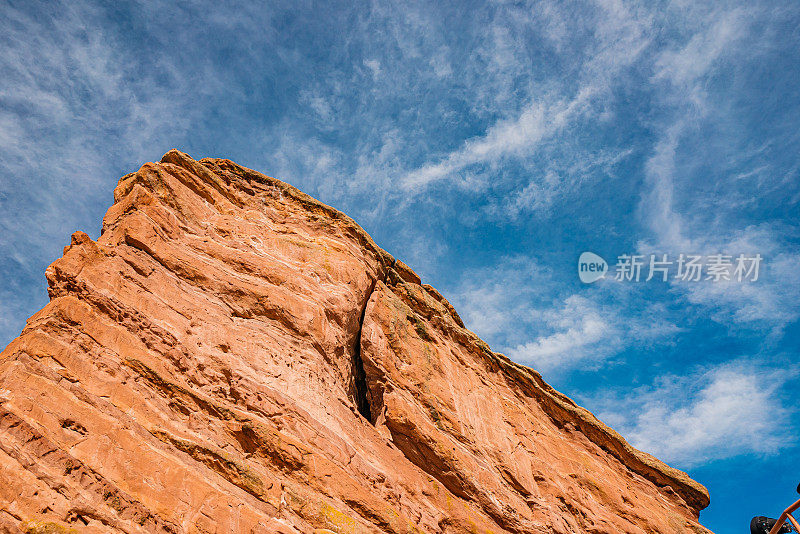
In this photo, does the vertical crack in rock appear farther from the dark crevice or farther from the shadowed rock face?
the shadowed rock face

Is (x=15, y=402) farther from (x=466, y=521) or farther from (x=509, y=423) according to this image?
(x=509, y=423)

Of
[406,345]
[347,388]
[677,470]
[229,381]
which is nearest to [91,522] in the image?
[229,381]

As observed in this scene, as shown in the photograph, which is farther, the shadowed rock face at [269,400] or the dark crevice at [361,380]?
the dark crevice at [361,380]

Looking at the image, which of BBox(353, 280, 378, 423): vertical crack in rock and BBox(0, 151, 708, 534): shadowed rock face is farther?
BBox(353, 280, 378, 423): vertical crack in rock

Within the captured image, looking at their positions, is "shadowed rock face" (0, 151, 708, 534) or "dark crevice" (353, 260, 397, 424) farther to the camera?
"dark crevice" (353, 260, 397, 424)

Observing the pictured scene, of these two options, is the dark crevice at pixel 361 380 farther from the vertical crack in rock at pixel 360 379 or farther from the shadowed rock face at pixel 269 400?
the shadowed rock face at pixel 269 400

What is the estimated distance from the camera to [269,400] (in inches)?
595

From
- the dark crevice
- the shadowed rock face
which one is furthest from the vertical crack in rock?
the shadowed rock face

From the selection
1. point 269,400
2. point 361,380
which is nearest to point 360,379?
point 361,380

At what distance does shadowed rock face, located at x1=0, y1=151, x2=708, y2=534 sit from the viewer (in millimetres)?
11219

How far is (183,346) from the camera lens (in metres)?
14.8

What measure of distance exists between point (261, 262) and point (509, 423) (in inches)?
585

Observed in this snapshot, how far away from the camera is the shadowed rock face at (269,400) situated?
36.8ft

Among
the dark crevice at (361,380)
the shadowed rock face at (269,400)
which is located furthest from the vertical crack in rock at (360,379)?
the shadowed rock face at (269,400)
